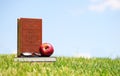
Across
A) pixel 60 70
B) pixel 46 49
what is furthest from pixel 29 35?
pixel 60 70

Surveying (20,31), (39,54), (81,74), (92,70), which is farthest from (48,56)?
(81,74)

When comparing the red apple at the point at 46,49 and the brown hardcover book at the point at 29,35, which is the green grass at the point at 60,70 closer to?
the red apple at the point at 46,49

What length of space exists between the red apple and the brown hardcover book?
8.5 inches

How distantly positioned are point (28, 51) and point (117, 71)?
3.41 meters

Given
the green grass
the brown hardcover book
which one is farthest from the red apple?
the green grass

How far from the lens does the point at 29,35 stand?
41.1 ft

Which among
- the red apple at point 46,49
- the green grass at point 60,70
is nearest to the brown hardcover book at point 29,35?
the red apple at point 46,49

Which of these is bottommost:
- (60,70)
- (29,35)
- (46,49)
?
(60,70)

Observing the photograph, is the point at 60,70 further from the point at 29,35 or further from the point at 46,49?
the point at 29,35

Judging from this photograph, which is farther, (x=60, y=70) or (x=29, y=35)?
(x=29, y=35)

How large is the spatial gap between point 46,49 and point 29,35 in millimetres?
744

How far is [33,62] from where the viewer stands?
12188 mm

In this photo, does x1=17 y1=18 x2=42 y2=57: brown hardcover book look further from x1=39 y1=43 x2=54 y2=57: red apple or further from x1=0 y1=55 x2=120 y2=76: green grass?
x1=0 y1=55 x2=120 y2=76: green grass

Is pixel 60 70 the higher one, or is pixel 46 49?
pixel 46 49
